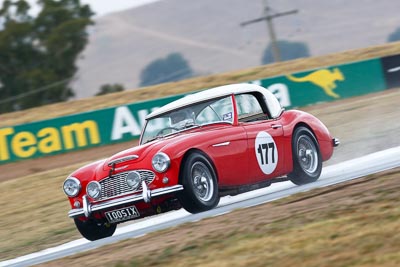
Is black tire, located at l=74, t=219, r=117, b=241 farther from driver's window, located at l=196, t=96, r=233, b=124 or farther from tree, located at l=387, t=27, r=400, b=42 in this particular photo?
tree, located at l=387, t=27, r=400, b=42

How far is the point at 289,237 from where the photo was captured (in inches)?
267

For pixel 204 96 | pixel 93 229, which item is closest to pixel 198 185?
pixel 93 229

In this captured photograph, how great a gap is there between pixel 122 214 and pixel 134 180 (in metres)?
0.39

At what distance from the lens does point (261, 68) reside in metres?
34.5

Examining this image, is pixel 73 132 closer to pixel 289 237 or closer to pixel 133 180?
pixel 133 180

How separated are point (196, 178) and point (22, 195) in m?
7.51

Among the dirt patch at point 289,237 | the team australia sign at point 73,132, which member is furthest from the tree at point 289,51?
the dirt patch at point 289,237

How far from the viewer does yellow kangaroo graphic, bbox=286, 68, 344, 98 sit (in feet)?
84.2

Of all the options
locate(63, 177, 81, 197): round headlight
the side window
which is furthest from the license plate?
the side window

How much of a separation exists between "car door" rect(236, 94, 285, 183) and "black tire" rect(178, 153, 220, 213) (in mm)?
703

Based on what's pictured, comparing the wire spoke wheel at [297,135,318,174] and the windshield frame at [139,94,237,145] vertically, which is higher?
the windshield frame at [139,94,237,145]

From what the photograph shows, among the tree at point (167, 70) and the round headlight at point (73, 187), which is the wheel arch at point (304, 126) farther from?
the tree at point (167, 70)

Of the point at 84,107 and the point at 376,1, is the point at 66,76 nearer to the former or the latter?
the point at 84,107

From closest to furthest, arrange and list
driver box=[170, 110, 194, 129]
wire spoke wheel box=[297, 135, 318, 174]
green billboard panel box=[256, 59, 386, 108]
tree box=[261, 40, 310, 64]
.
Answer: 1. driver box=[170, 110, 194, 129]
2. wire spoke wheel box=[297, 135, 318, 174]
3. green billboard panel box=[256, 59, 386, 108]
4. tree box=[261, 40, 310, 64]
